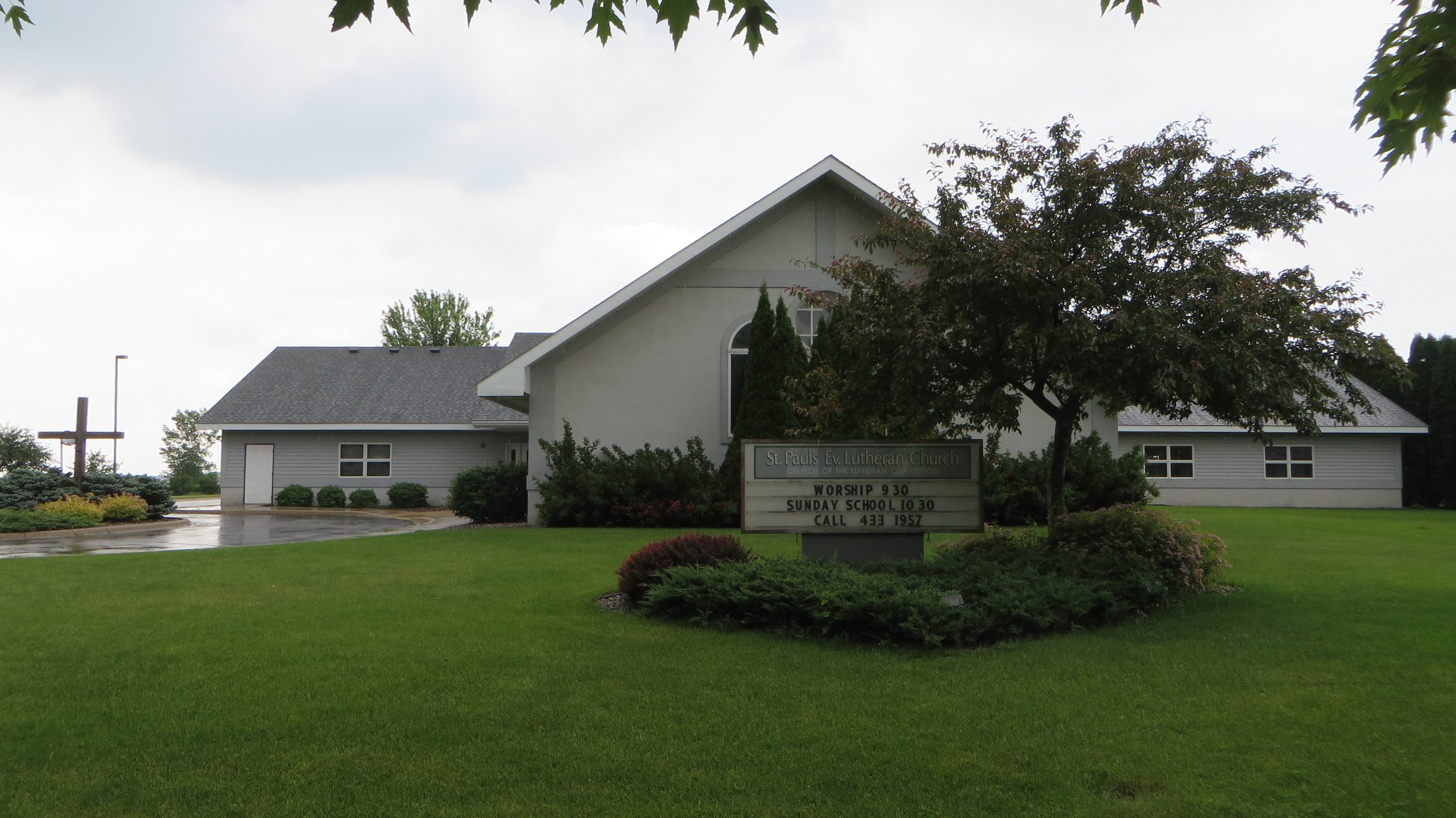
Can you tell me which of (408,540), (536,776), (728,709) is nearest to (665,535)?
(408,540)

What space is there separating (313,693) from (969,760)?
4035 millimetres

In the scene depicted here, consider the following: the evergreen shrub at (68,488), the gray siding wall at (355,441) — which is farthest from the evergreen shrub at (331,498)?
the evergreen shrub at (68,488)

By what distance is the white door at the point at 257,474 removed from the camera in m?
34.4

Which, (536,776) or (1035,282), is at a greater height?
(1035,282)

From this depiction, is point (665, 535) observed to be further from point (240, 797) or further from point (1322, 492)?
point (1322, 492)

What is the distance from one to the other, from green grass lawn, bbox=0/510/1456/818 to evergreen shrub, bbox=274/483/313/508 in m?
24.0

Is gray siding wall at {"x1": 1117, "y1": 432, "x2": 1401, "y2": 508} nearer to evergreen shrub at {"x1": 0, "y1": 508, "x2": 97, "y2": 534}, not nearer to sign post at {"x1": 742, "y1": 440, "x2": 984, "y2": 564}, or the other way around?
sign post at {"x1": 742, "y1": 440, "x2": 984, "y2": 564}

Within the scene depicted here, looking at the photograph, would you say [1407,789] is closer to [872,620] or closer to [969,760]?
[969,760]

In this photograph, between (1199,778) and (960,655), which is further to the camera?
(960,655)

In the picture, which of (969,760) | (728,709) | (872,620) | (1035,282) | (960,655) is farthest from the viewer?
(1035,282)

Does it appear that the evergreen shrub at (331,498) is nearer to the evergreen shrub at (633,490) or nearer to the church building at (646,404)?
the church building at (646,404)

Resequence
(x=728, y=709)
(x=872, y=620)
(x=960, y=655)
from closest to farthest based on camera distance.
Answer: (x=728, y=709), (x=960, y=655), (x=872, y=620)

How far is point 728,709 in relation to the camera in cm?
630

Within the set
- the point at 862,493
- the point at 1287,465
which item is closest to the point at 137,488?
the point at 862,493
